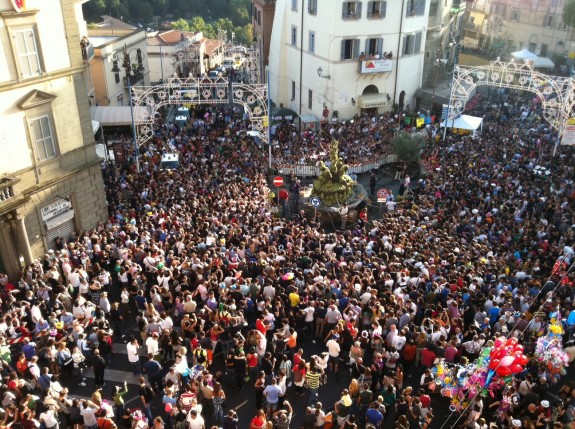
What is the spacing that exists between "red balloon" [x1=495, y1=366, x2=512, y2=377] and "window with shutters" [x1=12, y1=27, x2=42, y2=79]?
15.5 metres

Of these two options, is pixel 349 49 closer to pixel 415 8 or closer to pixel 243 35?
pixel 415 8

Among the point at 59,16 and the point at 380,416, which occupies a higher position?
the point at 59,16

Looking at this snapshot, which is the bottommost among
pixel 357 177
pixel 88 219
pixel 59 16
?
pixel 357 177

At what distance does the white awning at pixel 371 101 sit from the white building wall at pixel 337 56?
38 cm

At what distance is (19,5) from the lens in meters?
16.2

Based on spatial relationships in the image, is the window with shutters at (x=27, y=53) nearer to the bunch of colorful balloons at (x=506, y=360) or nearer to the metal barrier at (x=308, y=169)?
the metal barrier at (x=308, y=169)

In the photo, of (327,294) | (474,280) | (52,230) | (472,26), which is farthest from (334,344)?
(472,26)

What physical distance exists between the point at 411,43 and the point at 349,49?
4.59 m

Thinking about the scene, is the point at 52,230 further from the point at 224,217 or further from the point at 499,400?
the point at 499,400

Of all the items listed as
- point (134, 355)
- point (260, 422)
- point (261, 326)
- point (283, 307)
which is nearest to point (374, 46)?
point (283, 307)

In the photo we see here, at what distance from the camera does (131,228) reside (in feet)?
58.3

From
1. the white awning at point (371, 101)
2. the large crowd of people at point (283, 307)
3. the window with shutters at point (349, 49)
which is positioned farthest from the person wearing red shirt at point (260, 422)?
the white awning at point (371, 101)

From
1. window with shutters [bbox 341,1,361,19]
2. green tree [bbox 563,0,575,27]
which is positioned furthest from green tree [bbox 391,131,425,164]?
green tree [bbox 563,0,575,27]

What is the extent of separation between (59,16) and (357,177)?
1620cm
